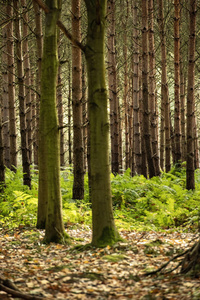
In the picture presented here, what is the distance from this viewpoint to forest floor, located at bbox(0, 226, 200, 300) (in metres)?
4.02

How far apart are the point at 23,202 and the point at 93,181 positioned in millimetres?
3685

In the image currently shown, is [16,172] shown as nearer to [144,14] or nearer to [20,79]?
[20,79]

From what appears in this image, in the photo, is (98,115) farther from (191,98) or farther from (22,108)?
(191,98)

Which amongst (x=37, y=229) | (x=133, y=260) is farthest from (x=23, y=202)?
(x=133, y=260)

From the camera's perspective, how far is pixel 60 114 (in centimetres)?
1683

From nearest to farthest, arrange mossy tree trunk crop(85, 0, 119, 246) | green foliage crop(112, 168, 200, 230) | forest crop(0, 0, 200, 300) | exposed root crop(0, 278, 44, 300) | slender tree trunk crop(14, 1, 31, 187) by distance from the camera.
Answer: exposed root crop(0, 278, 44, 300) → forest crop(0, 0, 200, 300) → mossy tree trunk crop(85, 0, 119, 246) → green foliage crop(112, 168, 200, 230) → slender tree trunk crop(14, 1, 31, 187)

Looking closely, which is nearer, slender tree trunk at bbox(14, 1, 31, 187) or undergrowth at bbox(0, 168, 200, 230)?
undergrowth at bbox(0, 168, 200, 230)

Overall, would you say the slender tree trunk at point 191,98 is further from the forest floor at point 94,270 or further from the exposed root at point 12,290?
the exposed root at point 12,290

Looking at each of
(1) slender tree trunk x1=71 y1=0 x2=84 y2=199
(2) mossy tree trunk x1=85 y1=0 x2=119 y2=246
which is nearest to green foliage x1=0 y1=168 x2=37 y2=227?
(1) slender tree trunk x1=71 y1=0 x2=84 y2=199

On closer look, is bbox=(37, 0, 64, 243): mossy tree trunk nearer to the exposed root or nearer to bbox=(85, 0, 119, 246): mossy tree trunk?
bbox=(85, 0, 119, 246): mossy tree trunk

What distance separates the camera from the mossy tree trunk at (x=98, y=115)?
5727 mm

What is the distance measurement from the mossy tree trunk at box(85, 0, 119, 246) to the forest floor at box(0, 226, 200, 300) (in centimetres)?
54

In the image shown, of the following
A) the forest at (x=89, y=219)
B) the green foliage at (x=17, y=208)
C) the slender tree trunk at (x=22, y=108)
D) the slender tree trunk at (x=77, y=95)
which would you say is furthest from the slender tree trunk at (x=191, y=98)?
the slender tree trunk at (x=22, y=108)

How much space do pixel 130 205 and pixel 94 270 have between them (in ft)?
17.9
